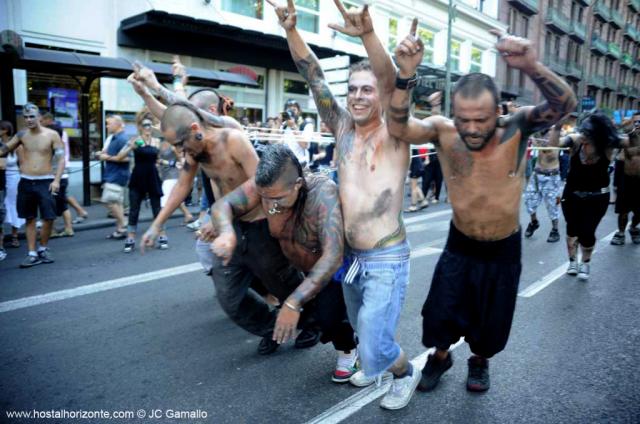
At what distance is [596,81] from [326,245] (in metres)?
48.4

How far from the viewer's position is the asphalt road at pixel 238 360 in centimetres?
269

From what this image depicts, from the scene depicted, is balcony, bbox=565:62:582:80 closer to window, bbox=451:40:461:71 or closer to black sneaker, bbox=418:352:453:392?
window, bbox=451:40:461:71

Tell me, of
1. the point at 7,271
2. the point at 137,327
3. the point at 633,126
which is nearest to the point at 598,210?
the point at 633,126

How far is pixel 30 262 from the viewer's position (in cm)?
574

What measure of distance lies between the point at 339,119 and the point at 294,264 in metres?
0.92

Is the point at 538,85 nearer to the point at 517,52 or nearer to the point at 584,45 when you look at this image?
the point at 517,52

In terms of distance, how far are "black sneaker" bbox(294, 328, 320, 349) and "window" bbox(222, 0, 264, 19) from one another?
13.2 metres

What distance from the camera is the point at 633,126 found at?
6.87 metres

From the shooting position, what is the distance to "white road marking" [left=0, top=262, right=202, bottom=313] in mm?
4384

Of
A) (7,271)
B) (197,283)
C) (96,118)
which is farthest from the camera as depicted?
(96,118)

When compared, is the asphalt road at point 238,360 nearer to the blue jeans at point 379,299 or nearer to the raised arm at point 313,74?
the blue jeans at point 379,299

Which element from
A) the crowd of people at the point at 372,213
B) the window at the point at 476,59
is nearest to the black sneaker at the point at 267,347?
the crowd of people at the point at 372,213

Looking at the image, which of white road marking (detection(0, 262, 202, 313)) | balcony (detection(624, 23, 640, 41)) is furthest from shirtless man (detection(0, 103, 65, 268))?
balcony (detection(624, 23, 640, 41))

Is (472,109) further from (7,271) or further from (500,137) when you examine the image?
(7,271)
